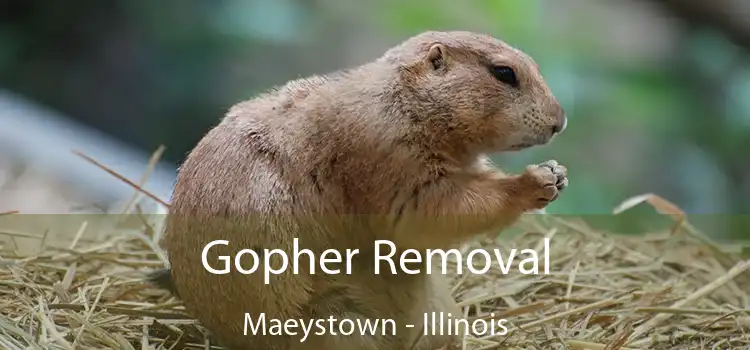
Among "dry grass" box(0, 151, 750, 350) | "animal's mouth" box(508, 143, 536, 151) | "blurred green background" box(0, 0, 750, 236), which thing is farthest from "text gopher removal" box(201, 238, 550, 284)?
"blurred green background" box(0, 0, 750, 236)

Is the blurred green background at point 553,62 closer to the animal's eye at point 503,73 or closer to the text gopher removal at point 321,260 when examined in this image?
the animal's eye at point 503,73

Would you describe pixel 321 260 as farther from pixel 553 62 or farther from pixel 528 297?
pixel 553 62

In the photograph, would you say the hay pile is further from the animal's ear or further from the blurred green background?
the animal's ear

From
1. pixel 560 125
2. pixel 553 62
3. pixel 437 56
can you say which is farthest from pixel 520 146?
pixel 553 62

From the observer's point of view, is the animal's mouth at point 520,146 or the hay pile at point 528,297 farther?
the hay pile at point 528,297

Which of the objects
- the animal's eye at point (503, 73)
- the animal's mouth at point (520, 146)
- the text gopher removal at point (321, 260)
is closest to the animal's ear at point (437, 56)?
the animal's eye at point (503, 73)

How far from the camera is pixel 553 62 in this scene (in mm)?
2576

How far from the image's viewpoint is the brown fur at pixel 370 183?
1.88 meters

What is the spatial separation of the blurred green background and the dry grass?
7.2 inches

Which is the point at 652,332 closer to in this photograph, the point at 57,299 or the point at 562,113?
the point at 562,113

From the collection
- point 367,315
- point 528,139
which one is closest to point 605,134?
point 528,139

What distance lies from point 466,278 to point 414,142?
0.56 metres

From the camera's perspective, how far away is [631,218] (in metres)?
3.03

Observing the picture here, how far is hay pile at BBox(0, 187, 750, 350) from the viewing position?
81.9 inches
